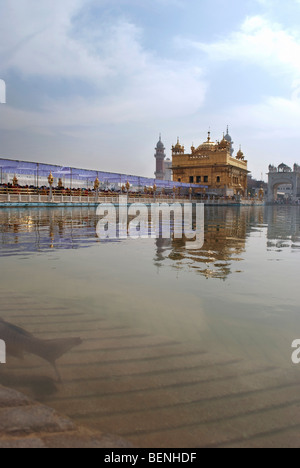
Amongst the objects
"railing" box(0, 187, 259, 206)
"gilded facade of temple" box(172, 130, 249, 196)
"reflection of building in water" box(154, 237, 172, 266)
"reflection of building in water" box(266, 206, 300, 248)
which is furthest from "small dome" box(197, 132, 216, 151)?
"reflection of building in water" box(154, 237, 172, 266)

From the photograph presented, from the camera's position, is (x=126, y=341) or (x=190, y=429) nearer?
(x=190, y=429)

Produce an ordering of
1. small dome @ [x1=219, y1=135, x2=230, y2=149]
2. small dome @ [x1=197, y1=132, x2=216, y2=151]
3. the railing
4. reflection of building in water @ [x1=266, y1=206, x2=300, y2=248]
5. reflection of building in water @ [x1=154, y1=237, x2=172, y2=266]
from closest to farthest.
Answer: reflection of building in water @ [x1=154, y1=237, x2=172, y2=266] → reflection of building in water @ [x1=266, y1=206, x2=300, y2=248] → the railing → small dome @ [x1=219, y1=135, x2=230, y2=149] → small dome @ [x1=197, y1=132, x2=216, y2=151]

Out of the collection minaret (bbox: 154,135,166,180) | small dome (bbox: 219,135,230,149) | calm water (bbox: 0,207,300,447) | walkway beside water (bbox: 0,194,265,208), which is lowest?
calm water (bbox: 0,207,300,447)

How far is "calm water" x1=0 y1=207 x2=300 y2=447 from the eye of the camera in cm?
165

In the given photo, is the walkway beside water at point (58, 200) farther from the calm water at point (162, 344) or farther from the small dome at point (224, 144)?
the small dome at point (224, 144)

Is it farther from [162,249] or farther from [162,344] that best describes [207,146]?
[162,344]

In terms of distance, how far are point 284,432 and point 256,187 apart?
5256 inches

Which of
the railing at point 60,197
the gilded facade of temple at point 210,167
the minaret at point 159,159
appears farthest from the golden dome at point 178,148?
the minaret at point 159,159

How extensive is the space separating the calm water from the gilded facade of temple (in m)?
61.7

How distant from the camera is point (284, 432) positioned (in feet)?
5.09

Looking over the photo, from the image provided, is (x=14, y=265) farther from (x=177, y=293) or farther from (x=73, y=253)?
(x=177, y=293)

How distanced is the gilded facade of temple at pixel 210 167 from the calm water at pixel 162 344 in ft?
203

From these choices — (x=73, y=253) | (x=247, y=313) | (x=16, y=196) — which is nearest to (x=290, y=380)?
(x=247, y=313)

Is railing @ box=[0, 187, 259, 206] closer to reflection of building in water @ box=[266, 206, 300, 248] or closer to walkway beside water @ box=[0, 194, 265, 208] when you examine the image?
walkway beside water @ box=[0, 194, 265, 208]
